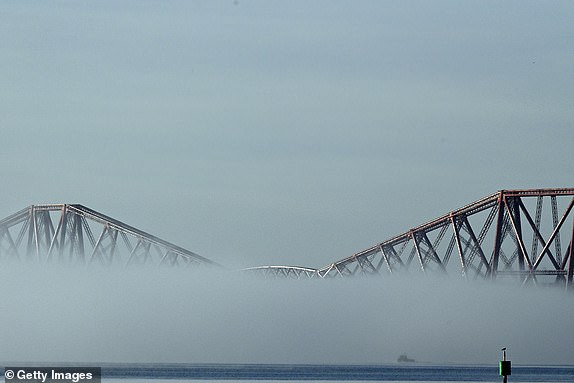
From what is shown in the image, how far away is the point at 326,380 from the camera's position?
19062 centimetres

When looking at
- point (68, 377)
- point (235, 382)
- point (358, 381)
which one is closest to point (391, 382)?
point (358, 381)

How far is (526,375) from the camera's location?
7805 inches

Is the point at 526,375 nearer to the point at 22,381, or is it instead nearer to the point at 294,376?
the point at 294,376

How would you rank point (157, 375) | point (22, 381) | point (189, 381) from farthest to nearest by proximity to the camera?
point (157, 375) < point (189, 381) < point (22, 381)

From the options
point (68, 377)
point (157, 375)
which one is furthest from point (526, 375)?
point (68, 377)

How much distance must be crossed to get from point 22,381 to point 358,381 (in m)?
40.5

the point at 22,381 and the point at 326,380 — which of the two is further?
the point at 326,380

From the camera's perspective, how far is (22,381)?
155750 mm

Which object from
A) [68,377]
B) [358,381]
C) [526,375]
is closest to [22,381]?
[68,377]

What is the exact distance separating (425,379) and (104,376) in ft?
98.4

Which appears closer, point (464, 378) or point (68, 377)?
point (68, 377)

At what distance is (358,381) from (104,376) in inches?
876

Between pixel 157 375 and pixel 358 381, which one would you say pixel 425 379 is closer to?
pixel 358 381

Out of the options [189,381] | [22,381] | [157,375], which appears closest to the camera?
[22,381]
